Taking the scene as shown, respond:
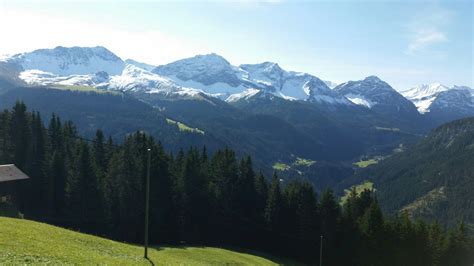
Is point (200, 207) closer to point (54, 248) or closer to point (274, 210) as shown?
point (274, 210)

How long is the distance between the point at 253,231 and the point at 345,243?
21495mm

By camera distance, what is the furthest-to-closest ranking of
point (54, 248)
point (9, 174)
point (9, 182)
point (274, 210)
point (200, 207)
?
1. point (274, 210)
2. point (200, 207)
3. point (9, 174)
4. point (9, 182)
5. point (54, 248)

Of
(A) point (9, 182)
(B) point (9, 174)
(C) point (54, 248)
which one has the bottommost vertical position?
(A) point (9, 182)

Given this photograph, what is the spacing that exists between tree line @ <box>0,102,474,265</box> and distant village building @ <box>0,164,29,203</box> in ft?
25.0

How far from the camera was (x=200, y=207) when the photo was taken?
10519 centimetres

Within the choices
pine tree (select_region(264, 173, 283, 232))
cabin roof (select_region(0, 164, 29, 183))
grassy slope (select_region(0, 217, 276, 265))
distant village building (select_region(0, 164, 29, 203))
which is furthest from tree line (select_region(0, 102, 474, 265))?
grassy slope (select_region(0, 217, 276, 265))

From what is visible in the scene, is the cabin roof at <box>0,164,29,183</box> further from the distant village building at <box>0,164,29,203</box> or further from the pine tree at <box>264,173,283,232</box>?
the pine tree at <box>264,173,283,232</box>

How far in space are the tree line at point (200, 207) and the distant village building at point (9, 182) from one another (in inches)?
300

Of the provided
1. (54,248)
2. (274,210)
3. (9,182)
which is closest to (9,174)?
(9,182)

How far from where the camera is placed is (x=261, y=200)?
378ft

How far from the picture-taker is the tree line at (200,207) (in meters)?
97.4

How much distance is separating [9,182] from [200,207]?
130 ft

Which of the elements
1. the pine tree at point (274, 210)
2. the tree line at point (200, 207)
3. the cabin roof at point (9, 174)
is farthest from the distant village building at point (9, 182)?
the pine tree at point (274, 210)

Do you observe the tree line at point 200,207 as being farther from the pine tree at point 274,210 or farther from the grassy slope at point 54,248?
the grassy slope at point 54,248
